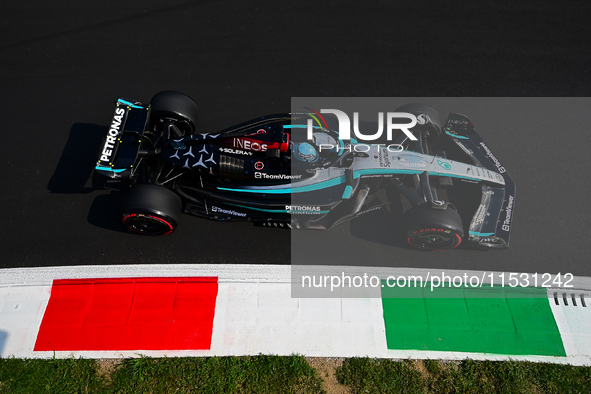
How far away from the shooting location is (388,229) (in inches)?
230

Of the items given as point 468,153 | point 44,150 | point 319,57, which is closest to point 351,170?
point 468,153

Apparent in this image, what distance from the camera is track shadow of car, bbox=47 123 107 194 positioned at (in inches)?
241

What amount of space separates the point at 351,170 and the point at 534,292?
313 centimetres

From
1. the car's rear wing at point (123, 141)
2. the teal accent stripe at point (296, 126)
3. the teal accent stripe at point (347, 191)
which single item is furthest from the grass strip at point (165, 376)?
the teal accent stripe at point (296, 126)

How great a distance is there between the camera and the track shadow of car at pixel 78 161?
612 centimetres

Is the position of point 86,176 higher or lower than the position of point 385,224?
higher

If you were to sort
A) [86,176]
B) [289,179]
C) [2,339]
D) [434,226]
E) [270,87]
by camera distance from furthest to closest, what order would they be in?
[270,87], [86,176], [289,179], [434,226], [2,339]

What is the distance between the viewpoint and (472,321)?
16.8ft

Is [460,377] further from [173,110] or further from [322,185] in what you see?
[173,110]

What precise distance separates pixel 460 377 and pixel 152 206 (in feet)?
14.7

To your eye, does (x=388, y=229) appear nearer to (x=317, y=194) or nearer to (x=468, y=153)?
(x=317, y=194)

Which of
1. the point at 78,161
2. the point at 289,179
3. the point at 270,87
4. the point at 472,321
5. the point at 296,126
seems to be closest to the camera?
the point at 472,321

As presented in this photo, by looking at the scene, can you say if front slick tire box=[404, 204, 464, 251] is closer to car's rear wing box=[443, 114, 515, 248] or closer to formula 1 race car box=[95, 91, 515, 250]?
formula 1 race car box=[95, 91, 515, 250]

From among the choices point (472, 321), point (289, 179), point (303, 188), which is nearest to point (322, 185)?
point (303, 188)
